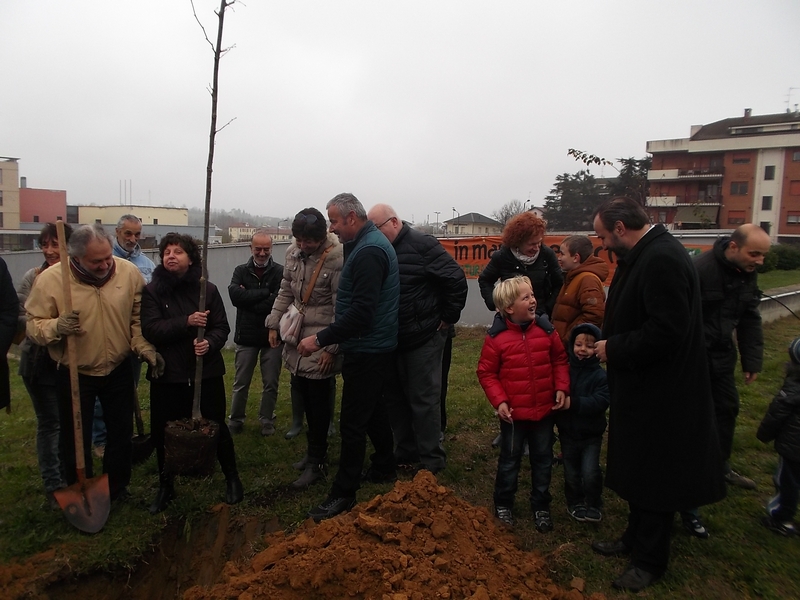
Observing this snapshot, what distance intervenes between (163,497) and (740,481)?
14.0 ft

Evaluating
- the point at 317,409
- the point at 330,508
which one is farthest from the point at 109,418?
the point at 330,508

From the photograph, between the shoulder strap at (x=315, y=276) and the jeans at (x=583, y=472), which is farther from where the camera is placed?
the shoulder strap at (x=315, y=276)

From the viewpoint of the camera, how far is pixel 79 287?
3.64 meters

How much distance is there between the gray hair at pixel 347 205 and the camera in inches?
147

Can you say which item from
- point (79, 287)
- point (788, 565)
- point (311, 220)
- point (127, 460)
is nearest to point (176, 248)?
point (79, 287)

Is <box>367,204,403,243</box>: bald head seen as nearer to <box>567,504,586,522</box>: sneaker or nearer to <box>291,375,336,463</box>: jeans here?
<box>291,375,336,463</box>: jeans

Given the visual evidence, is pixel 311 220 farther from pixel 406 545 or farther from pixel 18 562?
pixel 18 562

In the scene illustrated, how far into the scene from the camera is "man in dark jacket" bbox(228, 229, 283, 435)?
17.6ft

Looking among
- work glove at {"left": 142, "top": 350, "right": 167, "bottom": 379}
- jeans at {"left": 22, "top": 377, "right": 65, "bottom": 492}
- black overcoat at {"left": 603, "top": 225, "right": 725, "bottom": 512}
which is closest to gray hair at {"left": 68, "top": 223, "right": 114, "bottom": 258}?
work glove at {"left": 142, "top": 350, "right": 167, "bottom": 379}

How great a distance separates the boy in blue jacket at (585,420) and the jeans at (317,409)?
68.4 inches

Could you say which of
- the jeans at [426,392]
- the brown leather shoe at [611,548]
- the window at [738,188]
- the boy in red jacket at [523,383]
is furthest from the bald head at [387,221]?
the window at [738,188]

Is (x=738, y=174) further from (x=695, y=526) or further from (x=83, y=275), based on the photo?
(x=83, y=275)

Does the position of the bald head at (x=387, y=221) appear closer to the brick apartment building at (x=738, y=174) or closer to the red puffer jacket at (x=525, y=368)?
the red puffer jacket at (x=525, y=368)

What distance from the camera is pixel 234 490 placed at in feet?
13.3
